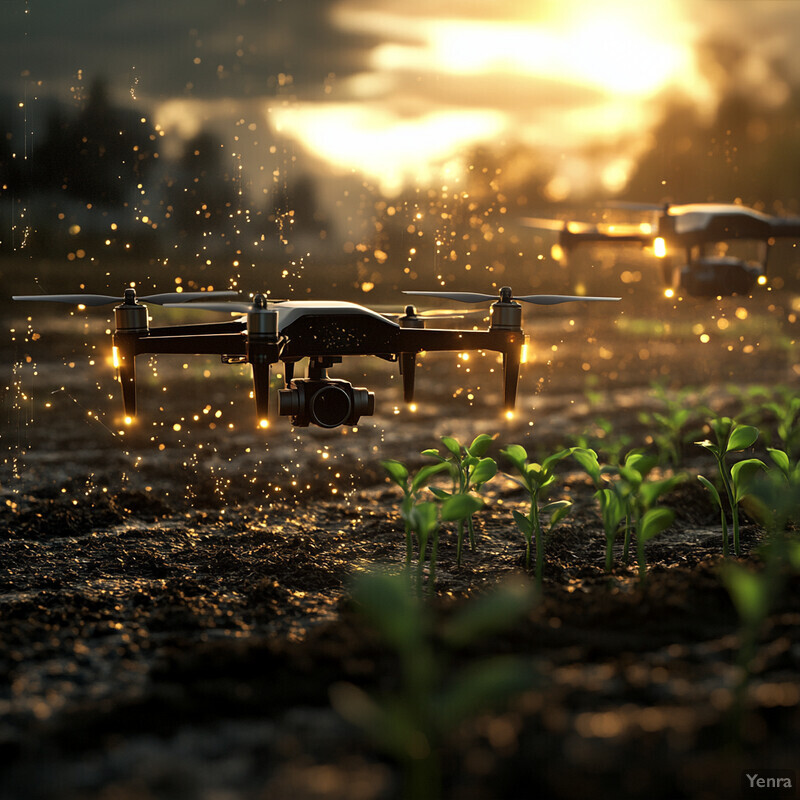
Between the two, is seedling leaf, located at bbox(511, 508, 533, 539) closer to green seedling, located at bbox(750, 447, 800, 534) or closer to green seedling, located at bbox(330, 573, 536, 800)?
green seedling, located at bbox(750, 447, 800, 534)

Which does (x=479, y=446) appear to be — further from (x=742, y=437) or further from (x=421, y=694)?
(x=421, y=694)

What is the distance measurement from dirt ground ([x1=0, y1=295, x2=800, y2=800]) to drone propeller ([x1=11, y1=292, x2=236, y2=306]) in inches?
39.7

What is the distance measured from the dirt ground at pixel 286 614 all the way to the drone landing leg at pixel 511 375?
67cm

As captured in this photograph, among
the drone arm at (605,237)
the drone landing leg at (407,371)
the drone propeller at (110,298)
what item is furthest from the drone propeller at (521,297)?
the drone propeller at (110,298)

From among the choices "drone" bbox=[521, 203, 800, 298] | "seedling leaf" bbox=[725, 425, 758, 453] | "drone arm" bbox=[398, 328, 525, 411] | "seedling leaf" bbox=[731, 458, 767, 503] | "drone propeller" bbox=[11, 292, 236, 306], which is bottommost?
"seedling leaf" bbox=[731, 458, 767, 503]

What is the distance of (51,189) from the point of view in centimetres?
489

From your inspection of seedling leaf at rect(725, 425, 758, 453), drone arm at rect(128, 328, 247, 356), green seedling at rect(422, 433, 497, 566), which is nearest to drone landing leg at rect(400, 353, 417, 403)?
green seedling at rect(422, 433, 497, 566)

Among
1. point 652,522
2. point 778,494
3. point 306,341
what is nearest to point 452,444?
point 652,522

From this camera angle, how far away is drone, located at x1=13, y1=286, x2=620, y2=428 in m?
2.38

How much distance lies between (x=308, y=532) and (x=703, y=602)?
1.90 m

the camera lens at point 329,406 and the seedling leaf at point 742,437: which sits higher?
the camera lens at point 329,406

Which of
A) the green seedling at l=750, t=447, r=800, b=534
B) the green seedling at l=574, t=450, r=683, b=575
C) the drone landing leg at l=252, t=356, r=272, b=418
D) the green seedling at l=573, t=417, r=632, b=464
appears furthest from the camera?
the green seedling at l=573, t=417, r=632, b=464

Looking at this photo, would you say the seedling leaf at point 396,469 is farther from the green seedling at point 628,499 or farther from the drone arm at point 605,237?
the drone arm at point 605,237

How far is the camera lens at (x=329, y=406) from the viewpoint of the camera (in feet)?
8.33
